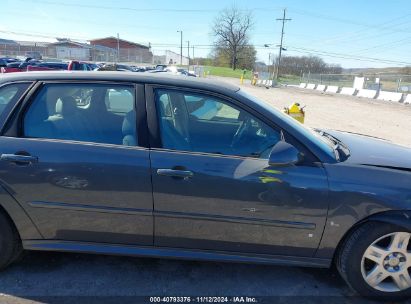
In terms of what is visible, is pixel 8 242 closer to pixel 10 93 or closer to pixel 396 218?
pixel 10 93

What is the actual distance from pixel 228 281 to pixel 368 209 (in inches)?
48.4

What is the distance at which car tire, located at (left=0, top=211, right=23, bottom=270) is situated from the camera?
104 inches

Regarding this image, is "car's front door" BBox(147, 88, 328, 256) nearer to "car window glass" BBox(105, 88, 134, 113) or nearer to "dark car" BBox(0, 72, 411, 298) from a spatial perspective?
"dark car" BBox(0, 72, 411, 298)

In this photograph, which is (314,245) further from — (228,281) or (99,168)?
(99,168)

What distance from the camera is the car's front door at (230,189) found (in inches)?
94.6

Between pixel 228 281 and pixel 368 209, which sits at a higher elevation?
pixel 368 209

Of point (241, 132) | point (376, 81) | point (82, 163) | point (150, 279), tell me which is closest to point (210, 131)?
point (241, 132)

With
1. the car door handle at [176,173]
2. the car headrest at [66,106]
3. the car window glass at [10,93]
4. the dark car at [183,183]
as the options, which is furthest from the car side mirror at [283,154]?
the car window glass at [10,93]

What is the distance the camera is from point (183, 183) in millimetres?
2430

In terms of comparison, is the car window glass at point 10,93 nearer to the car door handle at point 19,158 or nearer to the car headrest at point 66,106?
the car headrest at point 66,106

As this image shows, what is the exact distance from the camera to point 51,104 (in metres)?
2.68

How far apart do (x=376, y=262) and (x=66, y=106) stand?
2710 mm

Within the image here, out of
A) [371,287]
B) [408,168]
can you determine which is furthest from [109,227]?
[408,168]

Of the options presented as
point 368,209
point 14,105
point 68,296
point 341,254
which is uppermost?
point 14,105
